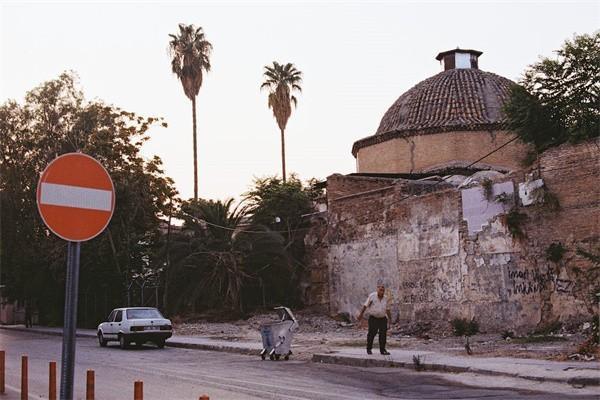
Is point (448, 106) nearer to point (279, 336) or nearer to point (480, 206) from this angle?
point (480, 206)

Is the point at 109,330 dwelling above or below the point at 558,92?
below

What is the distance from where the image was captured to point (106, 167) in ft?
126

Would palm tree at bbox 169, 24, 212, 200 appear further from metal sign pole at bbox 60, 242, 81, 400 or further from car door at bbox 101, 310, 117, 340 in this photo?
metal sign pole at bbox 60, 242, 81, 400

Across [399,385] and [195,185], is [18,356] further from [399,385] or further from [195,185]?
[195,185]

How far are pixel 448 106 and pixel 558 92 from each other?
54.5 ft

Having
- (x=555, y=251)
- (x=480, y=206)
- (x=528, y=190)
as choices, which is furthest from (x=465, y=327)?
(x=528, y=190)

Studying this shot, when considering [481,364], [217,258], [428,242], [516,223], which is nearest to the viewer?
[481,364]

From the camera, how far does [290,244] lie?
36250 mm

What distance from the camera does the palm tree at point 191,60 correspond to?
49.8m

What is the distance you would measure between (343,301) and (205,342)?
29.7 feet

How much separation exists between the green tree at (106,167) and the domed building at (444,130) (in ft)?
39.0

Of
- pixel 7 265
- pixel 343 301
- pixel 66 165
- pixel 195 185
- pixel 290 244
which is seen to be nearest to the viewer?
pixel 66 165

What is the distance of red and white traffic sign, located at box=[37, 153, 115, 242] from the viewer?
19.8 feet

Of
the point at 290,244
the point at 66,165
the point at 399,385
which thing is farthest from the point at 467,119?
the point at 66,165
